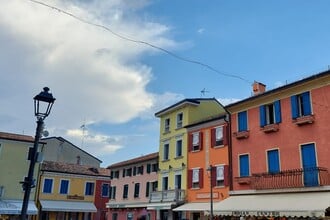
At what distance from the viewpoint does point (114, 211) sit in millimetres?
47312

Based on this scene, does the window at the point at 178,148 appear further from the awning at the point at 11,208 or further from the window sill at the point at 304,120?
the awning at the point at 11,208

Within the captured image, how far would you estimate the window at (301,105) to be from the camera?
2302 cm

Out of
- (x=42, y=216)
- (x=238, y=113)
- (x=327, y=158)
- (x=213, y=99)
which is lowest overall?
(x=42, y=216)

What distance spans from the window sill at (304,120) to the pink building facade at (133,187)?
19767mm

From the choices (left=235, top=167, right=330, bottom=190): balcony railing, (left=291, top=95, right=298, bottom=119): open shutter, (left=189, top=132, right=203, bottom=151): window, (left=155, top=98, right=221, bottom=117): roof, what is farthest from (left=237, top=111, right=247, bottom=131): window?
(left=155, top=98, right=221, bottom=117): roof

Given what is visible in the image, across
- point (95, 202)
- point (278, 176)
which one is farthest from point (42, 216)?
point (278, 176)

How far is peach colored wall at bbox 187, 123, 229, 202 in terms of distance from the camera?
1157 inches

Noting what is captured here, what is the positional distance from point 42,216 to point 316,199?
1407 inches

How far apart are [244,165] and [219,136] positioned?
4.14 metres

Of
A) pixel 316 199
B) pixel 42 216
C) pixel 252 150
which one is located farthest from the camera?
pixel 42 216

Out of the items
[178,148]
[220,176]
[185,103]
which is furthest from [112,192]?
[220,176]

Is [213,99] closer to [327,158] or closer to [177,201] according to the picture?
[177,201]

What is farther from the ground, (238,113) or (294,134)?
(238,113)

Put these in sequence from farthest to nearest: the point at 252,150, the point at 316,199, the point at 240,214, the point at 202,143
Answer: the point at 202,143 < the point at 252,150 < the point at 240,214 < the point at 316,199
